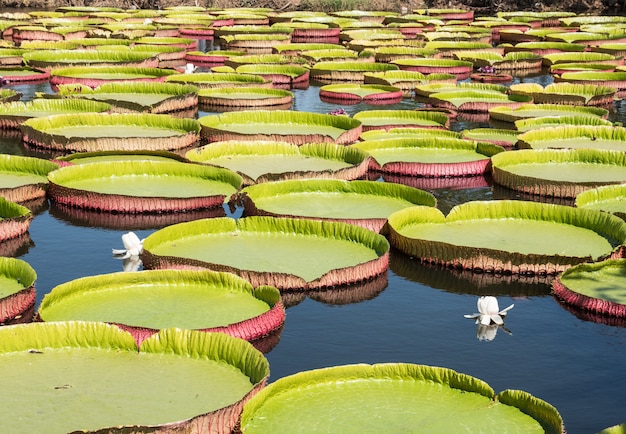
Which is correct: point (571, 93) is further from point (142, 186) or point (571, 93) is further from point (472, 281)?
point (472, 281)

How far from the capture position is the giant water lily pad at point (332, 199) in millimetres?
8391

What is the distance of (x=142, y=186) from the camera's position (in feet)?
30.3

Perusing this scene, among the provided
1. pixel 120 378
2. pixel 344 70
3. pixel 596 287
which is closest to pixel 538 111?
pixel 344 70

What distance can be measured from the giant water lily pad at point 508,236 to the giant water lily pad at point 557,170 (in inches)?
47.6

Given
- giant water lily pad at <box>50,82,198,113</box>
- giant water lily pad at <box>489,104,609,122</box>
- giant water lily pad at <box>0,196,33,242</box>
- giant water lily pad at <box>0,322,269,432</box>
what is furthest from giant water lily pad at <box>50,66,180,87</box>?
giant water lily pad at <box>0,322,269,432</box>

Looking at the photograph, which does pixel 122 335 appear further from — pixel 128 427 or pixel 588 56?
pixel 588 56

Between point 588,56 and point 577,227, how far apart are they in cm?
1323

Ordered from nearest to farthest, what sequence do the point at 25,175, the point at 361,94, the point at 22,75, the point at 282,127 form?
the point at 25,175
the point at 282,127
the point at 361,94
the point at 22,75

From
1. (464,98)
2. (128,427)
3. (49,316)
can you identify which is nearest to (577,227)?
(49,316)

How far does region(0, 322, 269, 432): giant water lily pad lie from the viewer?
15.3ft

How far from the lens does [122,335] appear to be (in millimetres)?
5422

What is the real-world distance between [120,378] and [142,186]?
4.29 meters

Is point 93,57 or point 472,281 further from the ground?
point 93,57

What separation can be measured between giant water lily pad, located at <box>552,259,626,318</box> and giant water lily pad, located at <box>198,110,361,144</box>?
4496 millimetres
